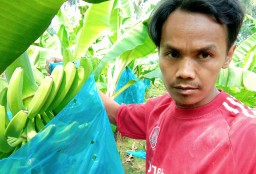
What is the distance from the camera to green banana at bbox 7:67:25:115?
767 mm

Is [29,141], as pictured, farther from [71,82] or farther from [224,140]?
[224,140]

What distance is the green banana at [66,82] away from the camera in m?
0.84

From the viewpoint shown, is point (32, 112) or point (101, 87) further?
point (101, 87)

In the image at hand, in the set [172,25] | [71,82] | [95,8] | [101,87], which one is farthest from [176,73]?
[101,87]

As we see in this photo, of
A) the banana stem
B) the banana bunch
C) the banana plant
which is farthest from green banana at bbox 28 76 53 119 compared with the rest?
the banana plant

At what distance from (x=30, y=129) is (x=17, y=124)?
6 cm

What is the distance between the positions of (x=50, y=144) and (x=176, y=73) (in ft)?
1.19

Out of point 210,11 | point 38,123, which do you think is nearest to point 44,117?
point 38,123

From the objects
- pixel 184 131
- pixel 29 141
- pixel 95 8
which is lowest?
pixel 184 131

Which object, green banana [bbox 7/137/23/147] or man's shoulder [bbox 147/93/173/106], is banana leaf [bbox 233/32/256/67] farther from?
green banana [bbox 7/137/23/147]

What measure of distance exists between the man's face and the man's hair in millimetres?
16

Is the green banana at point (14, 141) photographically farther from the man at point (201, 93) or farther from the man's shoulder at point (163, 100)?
the man's shoulder at point (163, 100)

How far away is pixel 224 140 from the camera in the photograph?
32.5 inches

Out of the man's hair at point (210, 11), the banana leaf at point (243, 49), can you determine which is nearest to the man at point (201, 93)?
the man's hair at point (210, 11)
